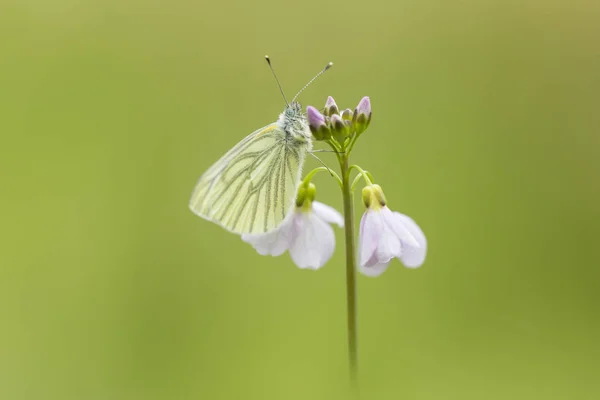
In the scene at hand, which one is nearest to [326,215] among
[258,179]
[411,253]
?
[258,179]

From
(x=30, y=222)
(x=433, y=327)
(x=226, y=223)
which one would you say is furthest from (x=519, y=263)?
(x=30, y=222)

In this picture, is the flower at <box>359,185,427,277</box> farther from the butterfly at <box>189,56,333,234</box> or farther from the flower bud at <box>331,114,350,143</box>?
the butterfly at <box>189,56,333,234</box>

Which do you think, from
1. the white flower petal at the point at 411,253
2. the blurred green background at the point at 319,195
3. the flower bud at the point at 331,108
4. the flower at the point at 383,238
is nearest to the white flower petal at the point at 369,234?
the flower at the point at 383,238

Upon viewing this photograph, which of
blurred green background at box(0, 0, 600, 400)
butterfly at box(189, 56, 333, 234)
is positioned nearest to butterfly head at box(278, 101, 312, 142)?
butterfly at box(189, 56, 333, 234)

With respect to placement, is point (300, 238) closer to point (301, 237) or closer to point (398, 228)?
point (301, 237)

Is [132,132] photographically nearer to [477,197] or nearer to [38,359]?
[38,359]

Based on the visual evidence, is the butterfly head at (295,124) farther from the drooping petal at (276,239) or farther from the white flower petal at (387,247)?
the white flower petal at (387,247)

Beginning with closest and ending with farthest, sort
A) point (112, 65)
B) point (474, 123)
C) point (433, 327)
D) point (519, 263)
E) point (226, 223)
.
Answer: point (226, 223), point (433, 327), point (519, 263), point (474, 123), point (112, 65)
